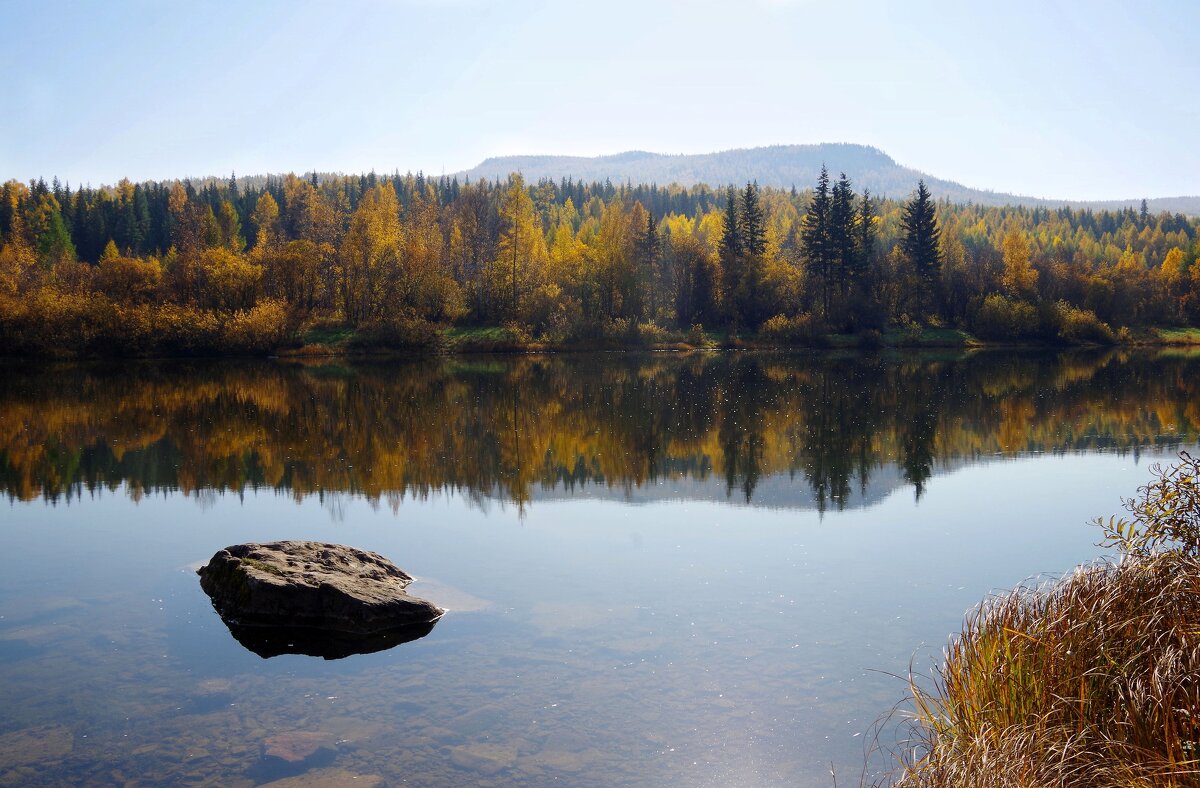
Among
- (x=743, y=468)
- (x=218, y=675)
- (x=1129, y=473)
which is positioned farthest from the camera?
(x=743, y=468)

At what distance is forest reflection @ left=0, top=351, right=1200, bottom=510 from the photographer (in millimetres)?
22969

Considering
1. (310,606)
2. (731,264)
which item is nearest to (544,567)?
(310,606)

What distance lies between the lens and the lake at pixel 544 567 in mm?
9453

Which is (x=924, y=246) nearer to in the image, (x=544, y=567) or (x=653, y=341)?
(x=653, y=341)

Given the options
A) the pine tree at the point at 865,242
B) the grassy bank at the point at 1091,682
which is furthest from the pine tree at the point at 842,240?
the grassy bank at the point at 1091,682

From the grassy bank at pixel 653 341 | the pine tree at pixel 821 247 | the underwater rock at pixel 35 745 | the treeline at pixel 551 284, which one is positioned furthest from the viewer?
the pine tree at pixel 821 247

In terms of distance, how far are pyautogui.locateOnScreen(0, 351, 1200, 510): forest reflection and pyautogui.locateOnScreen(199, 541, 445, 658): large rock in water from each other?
21.3 feet

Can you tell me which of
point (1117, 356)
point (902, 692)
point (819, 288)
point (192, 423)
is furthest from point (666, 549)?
point (819, 288)

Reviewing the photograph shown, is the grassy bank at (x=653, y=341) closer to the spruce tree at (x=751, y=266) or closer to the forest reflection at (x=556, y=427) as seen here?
the spruce tree at (x=751, y=266)

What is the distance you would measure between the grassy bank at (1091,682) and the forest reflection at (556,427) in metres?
11.2

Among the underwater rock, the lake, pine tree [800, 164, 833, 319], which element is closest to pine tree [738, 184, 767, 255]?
pine tree [800, 164, 833, 319]

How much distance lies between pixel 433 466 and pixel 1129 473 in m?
17.8

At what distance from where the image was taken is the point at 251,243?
12744 cm

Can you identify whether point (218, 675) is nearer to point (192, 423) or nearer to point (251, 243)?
point (192, 423)
